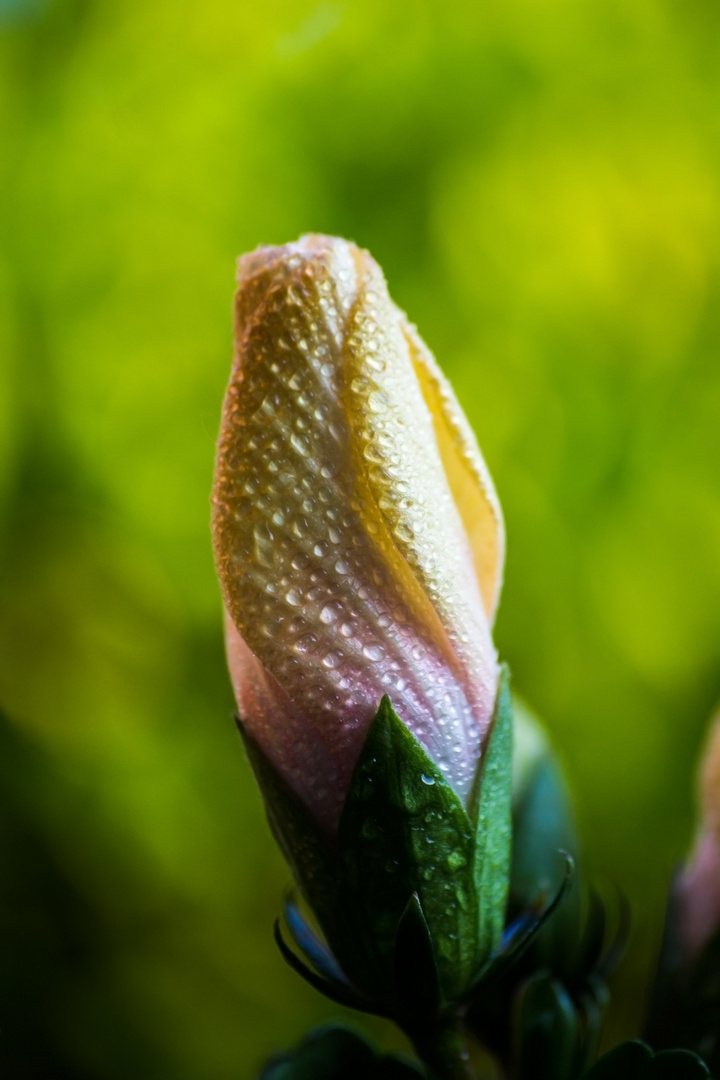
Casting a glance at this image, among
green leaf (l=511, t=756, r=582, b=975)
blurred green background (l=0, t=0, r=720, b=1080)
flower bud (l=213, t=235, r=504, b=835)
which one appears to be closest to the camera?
flower bud (l=213, t=235, r=504, b=835)

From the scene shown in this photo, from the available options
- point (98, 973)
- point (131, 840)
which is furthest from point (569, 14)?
point (98, 973)

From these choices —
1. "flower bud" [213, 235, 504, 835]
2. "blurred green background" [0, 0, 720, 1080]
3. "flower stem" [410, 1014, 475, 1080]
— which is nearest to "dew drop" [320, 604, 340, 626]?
"flower bud" [213, 235, 504, 835]

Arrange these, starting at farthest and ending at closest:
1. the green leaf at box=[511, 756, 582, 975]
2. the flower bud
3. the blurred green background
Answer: the blurred green background < the green leaf at box=[511, 756, 582, 975] < the flower bud

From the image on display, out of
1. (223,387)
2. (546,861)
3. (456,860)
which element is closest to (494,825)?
(456,860)

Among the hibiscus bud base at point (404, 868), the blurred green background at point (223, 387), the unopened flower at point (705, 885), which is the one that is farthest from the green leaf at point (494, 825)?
the blurred green background at point (223, 387)

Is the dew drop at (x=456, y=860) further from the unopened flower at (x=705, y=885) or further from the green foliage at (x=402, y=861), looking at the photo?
the unopened flower at (x=705, y=885)

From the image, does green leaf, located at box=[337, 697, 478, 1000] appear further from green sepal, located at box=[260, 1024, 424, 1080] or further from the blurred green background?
the blurred green background

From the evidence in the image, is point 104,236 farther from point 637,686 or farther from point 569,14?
point 637,686
